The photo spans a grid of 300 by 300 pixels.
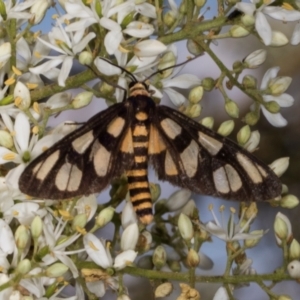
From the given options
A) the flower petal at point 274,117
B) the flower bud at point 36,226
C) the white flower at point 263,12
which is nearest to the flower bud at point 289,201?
the flower petal at point 274,117

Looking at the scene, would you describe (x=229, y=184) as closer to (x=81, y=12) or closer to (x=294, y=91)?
(x=81, y=12)

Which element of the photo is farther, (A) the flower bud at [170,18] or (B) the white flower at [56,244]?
(A) the flower bud at [170,18]

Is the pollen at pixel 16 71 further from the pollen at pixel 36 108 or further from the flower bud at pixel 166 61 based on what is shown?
the flower bud at pixel 166 61

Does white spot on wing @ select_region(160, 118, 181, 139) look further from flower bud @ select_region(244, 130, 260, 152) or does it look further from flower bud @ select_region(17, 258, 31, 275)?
flower bud @ select_region(17, 258, 31, 275)

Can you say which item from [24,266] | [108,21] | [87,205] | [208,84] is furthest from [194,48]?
[24,266]

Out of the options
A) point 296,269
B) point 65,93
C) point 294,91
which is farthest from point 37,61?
point 294,91

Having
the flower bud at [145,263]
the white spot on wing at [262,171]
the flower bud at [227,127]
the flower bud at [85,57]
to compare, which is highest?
the flower bud at [85,57]

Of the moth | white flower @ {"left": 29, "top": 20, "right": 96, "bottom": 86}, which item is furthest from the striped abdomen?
white flower @ {"left": 29, "top": 20, "right": 96, "bottom": 86}
